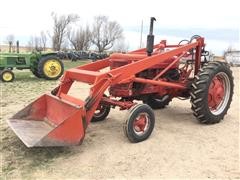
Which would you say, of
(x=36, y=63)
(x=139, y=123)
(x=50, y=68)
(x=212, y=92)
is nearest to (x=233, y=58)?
(x=50, y=68)

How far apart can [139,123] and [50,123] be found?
1401mm

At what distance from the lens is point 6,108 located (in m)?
8.23

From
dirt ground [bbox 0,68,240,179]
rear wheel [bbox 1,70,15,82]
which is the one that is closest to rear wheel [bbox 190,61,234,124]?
dirt ground [bbox 0,68,240,179]

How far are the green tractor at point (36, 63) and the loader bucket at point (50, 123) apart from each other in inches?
331

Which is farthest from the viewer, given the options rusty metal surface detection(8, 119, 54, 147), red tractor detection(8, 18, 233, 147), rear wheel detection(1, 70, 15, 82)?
rear wheel detection(1, 70, 15, 82)

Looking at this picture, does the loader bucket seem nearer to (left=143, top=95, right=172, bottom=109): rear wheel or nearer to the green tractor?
(left=143, top=95, right=172, bottom=109): rear wheel

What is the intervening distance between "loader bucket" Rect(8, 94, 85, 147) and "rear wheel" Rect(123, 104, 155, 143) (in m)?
0.69

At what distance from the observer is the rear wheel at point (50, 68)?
14355mm

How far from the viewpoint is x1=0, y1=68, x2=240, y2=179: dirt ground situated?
15.2ft

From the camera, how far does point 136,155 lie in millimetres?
5105

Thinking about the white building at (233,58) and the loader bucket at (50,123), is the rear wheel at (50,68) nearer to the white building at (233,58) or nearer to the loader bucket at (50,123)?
the loader bucket at (50,123)

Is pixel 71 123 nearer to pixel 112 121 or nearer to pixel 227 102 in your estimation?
pixel 112 121

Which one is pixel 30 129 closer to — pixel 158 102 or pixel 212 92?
pixel 158 102

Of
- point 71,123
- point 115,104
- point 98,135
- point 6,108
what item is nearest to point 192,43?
point 115,104
